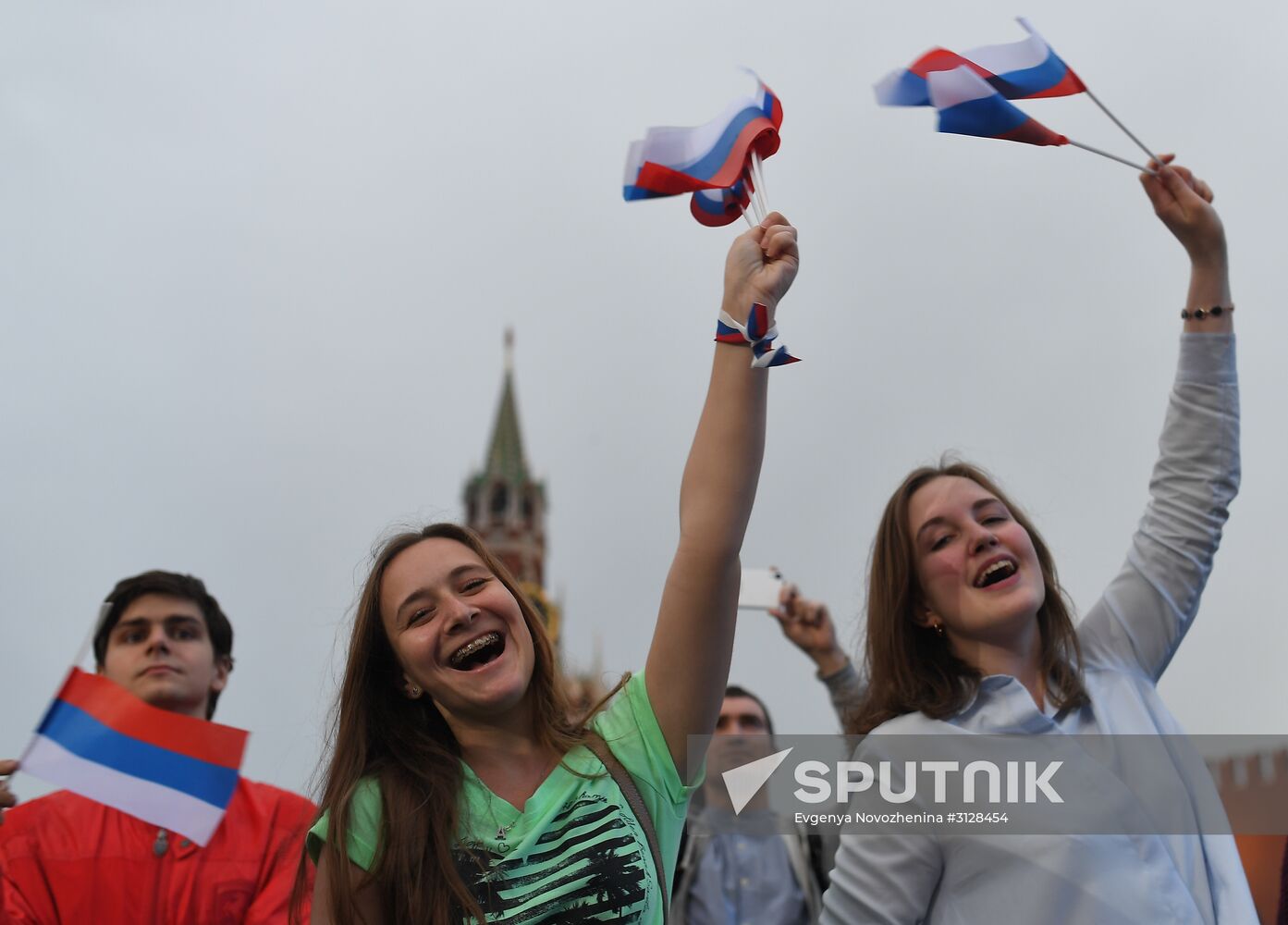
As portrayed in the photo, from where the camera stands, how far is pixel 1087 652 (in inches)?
99.4

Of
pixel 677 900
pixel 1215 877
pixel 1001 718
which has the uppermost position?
pixel 1001 718

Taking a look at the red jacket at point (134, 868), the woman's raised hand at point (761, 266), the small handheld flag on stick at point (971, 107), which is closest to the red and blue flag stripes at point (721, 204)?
the woman's raised hand at point (761, 266)

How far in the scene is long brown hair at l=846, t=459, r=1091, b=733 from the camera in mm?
2439

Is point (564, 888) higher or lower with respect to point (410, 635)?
lower

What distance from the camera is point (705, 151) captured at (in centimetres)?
233

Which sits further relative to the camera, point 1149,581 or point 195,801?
point 195,801

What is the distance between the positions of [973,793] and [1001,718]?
15 cm

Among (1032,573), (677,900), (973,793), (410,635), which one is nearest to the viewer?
(410,635)

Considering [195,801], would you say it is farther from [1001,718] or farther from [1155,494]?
[1155,494]

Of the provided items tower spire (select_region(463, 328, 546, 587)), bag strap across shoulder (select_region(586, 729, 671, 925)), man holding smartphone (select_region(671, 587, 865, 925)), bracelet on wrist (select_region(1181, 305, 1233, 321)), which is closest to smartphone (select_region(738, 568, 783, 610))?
man holding smartphone (select_region(671, 587, 865, 925))

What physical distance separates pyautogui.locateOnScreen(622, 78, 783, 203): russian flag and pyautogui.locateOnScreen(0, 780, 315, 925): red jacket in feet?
5.27

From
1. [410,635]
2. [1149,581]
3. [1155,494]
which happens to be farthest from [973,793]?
[410,635]

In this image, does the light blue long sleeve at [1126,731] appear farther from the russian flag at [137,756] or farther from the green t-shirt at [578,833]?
the russian flag at [137,756]

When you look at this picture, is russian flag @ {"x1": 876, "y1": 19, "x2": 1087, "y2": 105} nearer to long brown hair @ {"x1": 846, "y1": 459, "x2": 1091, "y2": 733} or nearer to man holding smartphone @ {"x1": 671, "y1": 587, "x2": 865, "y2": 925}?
long brown hair @ {"x1": 846, "y1": 459, "x2": 1091, "y2": 733}
